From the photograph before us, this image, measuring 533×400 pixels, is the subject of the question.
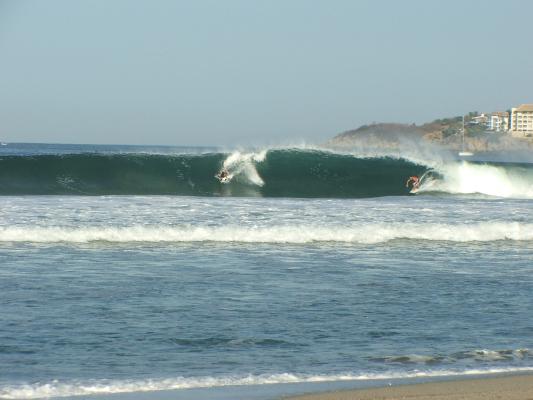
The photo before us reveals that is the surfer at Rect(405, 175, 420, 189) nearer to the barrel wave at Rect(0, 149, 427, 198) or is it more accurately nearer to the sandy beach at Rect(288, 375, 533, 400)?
the barrel wave at Rect(0, 149, 427, 198)

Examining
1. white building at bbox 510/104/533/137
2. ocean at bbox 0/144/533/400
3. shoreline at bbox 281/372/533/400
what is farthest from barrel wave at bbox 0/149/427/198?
white building at bbox 510/104/533/137

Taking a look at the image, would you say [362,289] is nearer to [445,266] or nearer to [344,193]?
[445,266]

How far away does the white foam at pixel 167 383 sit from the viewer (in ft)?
19.8

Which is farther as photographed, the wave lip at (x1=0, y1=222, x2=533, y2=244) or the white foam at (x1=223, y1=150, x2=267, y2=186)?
the white foam at (x1=223, y1=150, x2=267, y2=186)

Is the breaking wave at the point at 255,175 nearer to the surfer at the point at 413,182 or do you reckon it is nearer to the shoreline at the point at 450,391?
the surfer at the point at 413,182

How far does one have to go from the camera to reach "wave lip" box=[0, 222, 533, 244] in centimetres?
1427

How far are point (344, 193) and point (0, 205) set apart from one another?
14125mm

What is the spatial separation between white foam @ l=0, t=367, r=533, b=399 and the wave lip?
796cm

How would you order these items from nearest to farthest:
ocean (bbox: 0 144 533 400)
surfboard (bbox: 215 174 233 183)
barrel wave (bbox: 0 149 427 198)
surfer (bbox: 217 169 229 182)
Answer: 1. ocean (bbox: 0 144 533 400)
2. barrel wave (bbox: 0 149 427 198)
3. surfboard (bbox: 215 174 233 183)
4. surfer (bbox: 217 169 229 182)

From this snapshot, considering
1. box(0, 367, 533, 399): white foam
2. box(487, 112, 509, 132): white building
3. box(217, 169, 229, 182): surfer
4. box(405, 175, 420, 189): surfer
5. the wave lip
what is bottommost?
box(0, 367, 533, 399): white foam

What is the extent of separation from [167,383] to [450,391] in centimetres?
190

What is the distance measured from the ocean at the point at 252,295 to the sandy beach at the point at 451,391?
272 millimetres

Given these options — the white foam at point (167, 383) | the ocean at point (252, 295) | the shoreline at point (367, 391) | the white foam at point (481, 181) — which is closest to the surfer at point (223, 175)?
the white foam at point (481, 181)

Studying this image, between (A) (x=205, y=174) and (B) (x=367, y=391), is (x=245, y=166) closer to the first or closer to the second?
(A) (x=205, y=174)
